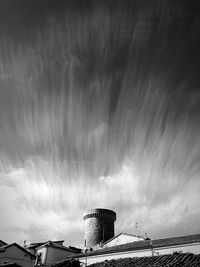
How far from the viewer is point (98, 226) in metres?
47.2

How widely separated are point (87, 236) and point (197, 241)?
96.5 feet

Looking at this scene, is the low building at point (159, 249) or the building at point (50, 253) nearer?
the low building at point (159, 249)

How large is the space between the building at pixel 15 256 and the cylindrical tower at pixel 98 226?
14.7 metres

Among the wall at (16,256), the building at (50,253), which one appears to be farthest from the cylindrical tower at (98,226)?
the wall at (16,256)

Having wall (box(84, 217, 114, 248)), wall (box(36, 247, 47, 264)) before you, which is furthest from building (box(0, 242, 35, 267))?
wall (box(84, 217, 114, 248))

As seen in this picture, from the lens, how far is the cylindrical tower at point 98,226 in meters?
46.5

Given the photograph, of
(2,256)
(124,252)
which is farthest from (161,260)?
(2,256)

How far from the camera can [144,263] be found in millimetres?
16312

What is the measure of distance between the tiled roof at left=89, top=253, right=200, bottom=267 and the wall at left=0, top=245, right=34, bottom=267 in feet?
64.0

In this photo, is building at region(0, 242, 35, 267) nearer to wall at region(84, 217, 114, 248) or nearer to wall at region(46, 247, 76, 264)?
wall at region(46, 247, 76, 264)

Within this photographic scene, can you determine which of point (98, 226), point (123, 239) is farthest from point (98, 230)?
point (123, 239)

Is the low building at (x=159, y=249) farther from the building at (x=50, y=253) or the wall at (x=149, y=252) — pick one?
the building at (x=50, y=253)

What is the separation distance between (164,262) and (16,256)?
24429 mm

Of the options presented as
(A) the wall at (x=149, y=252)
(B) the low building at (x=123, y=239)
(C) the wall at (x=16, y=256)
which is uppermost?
A: (B) the low building at (x=123, y=239)
